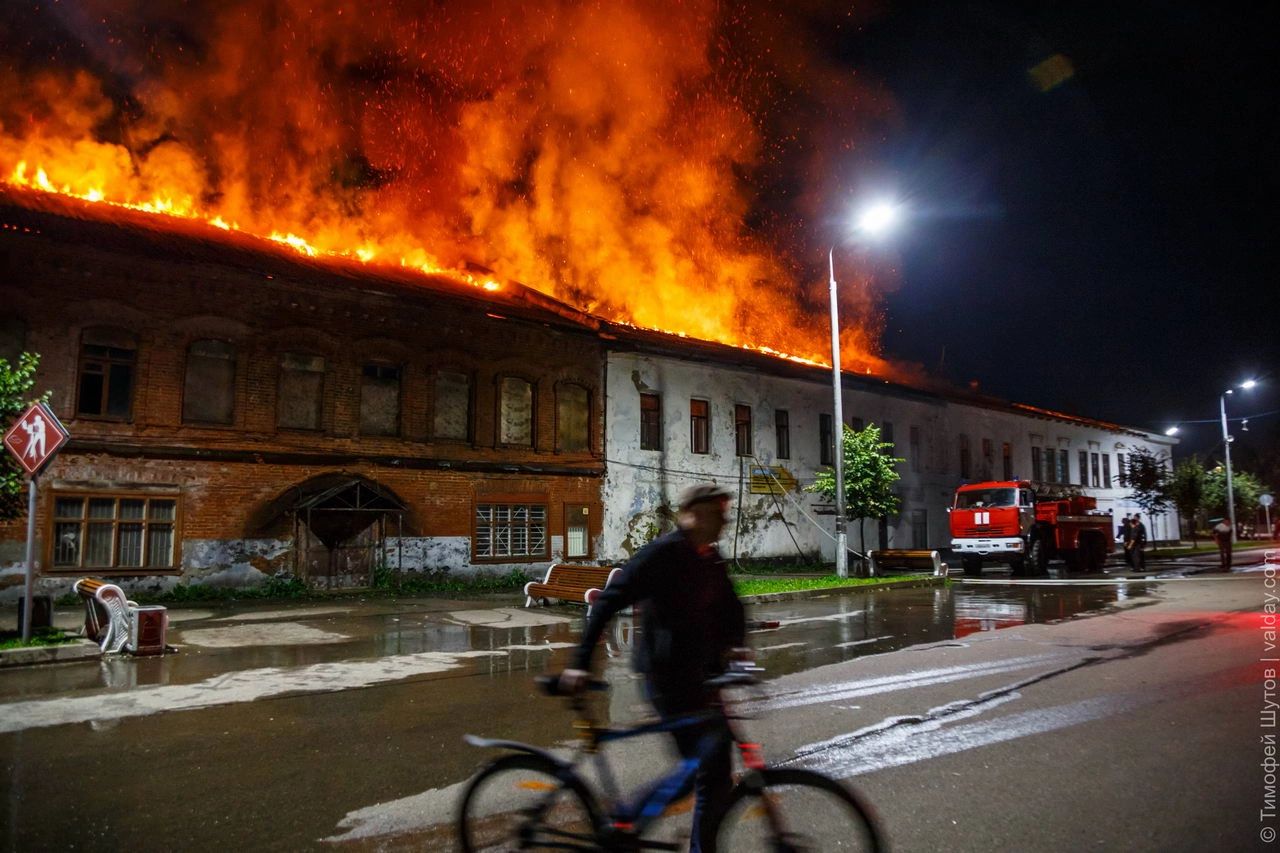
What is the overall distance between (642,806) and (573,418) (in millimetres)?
21553

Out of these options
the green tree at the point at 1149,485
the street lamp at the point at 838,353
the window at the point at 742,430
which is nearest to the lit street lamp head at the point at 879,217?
the street lamp at the point at 838,353

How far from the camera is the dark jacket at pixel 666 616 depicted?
11.3ft

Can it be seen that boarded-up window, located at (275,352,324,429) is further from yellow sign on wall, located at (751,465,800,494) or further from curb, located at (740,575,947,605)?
yellow sign on wall, located at (751,465,800,494)

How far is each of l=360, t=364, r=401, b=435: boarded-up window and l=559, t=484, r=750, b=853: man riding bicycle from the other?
18.6m

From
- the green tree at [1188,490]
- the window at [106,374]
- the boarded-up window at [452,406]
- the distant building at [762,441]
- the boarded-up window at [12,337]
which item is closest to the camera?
the boarded-up window at [12,337]

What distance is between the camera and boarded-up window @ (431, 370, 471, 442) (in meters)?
21.9

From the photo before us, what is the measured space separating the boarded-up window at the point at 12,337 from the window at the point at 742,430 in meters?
21.0

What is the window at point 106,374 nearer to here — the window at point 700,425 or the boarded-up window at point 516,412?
the boarded-up window at point 516,412

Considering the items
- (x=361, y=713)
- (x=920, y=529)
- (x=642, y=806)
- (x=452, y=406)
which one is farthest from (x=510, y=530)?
(x=920, y=529)

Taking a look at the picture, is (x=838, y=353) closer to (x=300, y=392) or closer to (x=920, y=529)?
(x=300, y=392)

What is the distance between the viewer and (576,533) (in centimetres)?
2422

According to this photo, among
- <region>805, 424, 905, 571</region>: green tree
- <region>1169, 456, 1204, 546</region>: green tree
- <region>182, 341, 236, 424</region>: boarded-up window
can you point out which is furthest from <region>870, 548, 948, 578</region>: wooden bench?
<region>1169, 456, 1204, 546</region>: green tree

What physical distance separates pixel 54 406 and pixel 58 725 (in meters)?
12.7

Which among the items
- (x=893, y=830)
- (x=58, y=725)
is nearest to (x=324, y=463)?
(x=58, y=725)
